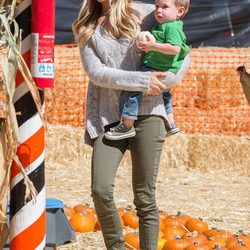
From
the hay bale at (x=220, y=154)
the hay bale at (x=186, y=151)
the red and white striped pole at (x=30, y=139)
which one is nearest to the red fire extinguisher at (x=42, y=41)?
the red and white striped pole at (x=30, y=139)

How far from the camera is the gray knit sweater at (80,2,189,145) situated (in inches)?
204

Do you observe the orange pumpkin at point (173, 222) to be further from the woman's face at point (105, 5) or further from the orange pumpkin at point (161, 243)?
the woman's face at point (105, 5)

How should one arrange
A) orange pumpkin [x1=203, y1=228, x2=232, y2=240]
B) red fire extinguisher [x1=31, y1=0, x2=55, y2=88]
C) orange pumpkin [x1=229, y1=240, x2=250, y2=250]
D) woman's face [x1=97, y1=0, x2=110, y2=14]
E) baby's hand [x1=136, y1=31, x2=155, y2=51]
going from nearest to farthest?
1. red fire extinguisher [x1=31, y1=0, x2=55, y2=88]
2. baby's hand [x1=136, y1=31, x2=155, y2=51]
3. woman's face [x1=97, y1=0, x2=110, y2=14]
4. orange pumpkin [x1=229, y1=240, x2=250, y2=250]
5. orange pumpkin [x1=203, y1=228, x2=232, y2=240]

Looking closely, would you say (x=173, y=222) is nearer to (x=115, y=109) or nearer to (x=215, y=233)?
(x=215, y=233)

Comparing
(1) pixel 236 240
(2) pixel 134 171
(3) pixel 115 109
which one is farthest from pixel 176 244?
(3) pixel 115 109

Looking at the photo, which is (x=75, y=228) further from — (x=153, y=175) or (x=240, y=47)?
(x=240, y=47)

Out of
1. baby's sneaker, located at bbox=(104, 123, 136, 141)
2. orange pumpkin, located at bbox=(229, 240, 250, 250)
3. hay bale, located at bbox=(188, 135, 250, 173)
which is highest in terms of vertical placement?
baby's sneaker, located at bbox=(104, 123, 136, 141)

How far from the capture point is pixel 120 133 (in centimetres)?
512

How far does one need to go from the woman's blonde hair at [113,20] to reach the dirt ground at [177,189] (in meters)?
2.01

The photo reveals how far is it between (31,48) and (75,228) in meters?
2.94

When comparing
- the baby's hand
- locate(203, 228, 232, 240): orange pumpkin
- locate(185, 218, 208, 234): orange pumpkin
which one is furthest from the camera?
locate(185, 218, 208, 234): orange pumpkin

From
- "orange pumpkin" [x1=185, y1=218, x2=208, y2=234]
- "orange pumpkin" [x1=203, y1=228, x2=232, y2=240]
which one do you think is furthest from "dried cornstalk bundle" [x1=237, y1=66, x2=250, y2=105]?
"orange pumpkin" [x1=185, y1=218, x2=208, y2=234]

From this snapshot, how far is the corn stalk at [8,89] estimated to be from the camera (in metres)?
3.89

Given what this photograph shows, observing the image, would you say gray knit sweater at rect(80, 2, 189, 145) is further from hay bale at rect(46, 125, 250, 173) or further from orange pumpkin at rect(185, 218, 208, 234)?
hay bale at rect(46, 125, 250, 173)
